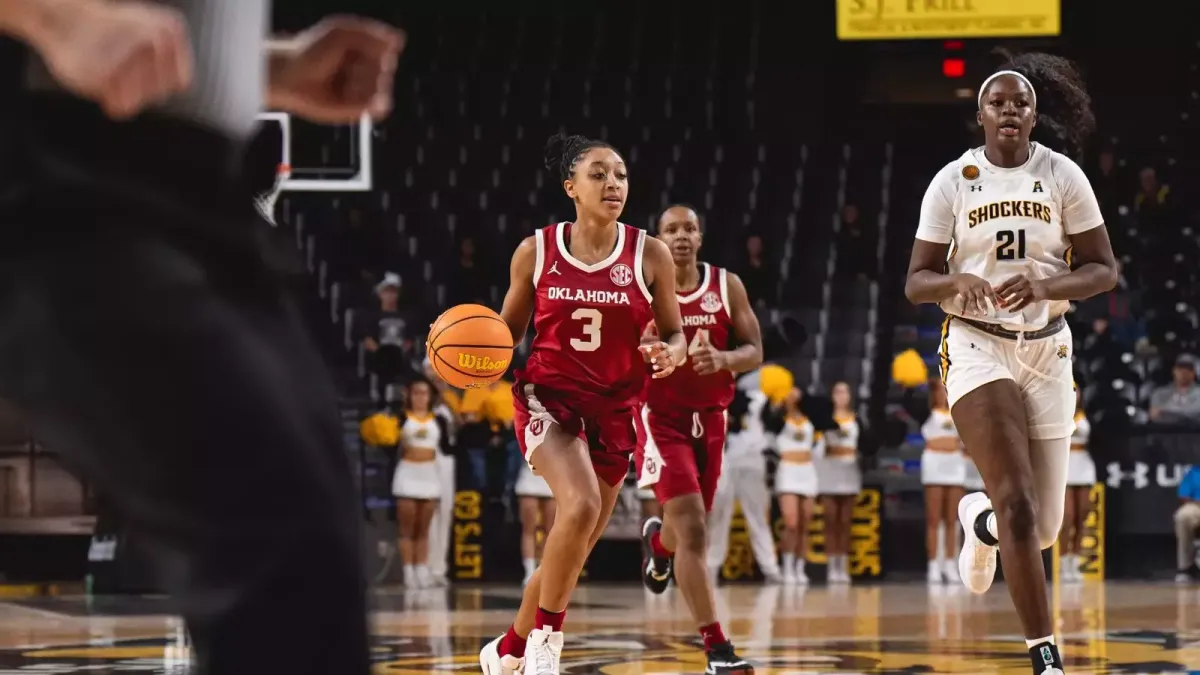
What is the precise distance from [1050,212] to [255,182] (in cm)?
451

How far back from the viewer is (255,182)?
1.80 m

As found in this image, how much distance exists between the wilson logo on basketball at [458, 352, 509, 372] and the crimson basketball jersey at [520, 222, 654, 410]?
363 mm

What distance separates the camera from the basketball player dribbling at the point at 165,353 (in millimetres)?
1476

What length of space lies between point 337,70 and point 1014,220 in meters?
4.34

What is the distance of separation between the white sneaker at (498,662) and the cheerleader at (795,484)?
8153 mm

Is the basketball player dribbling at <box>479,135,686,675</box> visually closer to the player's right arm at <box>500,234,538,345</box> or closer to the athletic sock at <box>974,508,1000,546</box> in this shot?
the player's right arm at <box>500,234,538,345</box>

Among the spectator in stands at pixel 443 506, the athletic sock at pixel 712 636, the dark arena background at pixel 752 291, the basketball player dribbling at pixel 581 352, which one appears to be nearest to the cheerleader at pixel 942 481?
the dark arena background at pixel 752 291

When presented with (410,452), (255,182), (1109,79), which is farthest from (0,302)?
(1109,79)

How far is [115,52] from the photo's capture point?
1.42 m

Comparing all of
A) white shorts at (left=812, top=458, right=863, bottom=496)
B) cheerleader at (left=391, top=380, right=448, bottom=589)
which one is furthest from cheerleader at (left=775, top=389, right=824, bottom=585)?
cheerleader at (left=391, top=380, right=448, bottom=589)

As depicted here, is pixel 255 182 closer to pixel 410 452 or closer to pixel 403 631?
pixel 403 631

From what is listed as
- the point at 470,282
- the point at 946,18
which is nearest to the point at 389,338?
the point at 470,282

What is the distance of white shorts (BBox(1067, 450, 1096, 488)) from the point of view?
47.6ft

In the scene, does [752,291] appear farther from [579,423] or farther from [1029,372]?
[1029,372]
